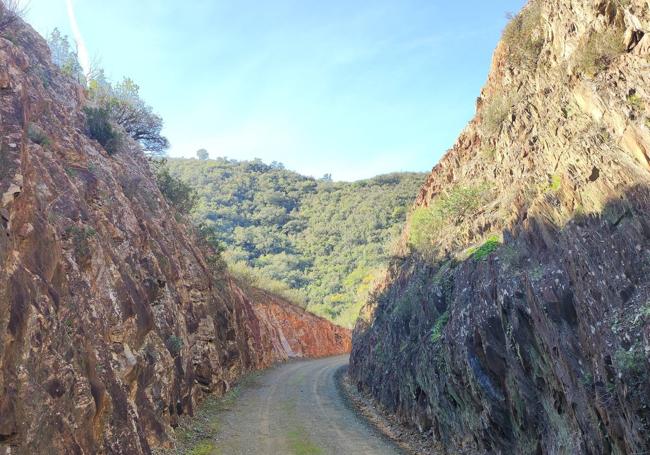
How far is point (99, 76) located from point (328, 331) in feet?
126

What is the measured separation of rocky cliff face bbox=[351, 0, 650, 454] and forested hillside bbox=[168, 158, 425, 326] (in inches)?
1326

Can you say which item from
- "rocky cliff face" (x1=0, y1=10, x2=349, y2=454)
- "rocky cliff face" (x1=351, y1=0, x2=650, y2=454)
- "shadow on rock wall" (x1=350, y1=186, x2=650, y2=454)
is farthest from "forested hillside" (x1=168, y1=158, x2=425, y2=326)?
"shadow on rock wall" (x1=350, y1=186, x2=650, y2=454)

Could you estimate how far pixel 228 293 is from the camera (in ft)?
93.2

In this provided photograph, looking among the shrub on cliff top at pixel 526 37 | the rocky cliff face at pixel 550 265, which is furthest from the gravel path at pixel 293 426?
the shrub on cliff top at pixel 526 37

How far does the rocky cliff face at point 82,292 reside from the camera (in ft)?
25.1

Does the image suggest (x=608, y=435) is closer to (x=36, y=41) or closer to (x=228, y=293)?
(x=228, y=293)

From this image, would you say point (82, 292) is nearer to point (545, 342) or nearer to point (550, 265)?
point (545, 342)

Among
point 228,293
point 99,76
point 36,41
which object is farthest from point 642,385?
point 99,76

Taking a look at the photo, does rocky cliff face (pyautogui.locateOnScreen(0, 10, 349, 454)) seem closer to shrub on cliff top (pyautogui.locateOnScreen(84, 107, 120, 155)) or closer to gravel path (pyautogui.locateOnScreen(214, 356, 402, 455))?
shrub on cliff top (pyautogui.locateOnScreen(84, 107, 120, 155))

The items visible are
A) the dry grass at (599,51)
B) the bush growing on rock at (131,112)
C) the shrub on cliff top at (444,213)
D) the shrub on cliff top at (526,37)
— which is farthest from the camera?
the bush growing on rock at (131,112)

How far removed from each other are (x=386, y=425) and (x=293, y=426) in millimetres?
3670

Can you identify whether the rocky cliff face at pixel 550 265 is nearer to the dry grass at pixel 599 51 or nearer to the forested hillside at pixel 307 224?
the dry grass at pixel 599 51

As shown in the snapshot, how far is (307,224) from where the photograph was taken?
9562 cm

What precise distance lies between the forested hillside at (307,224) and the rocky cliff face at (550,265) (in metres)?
33.7
